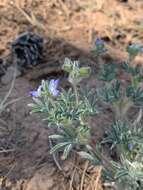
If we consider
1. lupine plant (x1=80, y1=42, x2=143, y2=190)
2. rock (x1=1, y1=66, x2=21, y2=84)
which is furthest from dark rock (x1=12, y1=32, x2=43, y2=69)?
lupine plant (x1=80, y1=42, x2=143, y2=190)

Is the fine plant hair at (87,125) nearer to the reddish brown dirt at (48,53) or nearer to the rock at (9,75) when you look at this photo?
the reddish brown dirt at (48,53)

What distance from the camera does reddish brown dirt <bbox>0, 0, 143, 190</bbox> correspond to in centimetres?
200

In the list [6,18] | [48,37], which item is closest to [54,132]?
[48,37]

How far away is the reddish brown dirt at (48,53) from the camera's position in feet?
6.55

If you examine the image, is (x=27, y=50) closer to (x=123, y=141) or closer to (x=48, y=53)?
(x=48, y=53)

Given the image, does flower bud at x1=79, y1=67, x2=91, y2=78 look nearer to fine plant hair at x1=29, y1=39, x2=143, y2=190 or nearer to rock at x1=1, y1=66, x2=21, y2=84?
fine plant hair at x1=29, y1=39, x2=143, y2=190

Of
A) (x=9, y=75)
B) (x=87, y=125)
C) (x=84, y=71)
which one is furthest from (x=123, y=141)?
(x=9, y=75)

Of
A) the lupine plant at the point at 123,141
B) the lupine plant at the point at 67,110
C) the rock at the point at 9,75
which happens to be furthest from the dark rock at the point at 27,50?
the lupine plant at the point at 67,110

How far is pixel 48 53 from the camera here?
8.54ft

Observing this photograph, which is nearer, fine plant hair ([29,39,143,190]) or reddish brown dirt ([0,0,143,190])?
fine plant hair ([29,39,143,190])

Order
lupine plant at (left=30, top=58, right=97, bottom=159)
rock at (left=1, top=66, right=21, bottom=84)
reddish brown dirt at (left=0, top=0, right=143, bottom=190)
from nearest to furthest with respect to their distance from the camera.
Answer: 1. lupine plant at (left=30, top=58, right=97, bottom=159)
2. reddish brown dirt at (left=0, top=0, right=143, bottom=190)
3. rock at (left=1, top=66, right=21, bottom=84)

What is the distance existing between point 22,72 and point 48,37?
1.03 ft

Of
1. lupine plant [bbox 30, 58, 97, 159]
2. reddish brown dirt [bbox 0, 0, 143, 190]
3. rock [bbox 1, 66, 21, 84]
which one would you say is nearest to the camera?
lupine plant [bbox 30, 58, 97, 159]

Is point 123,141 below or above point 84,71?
below
